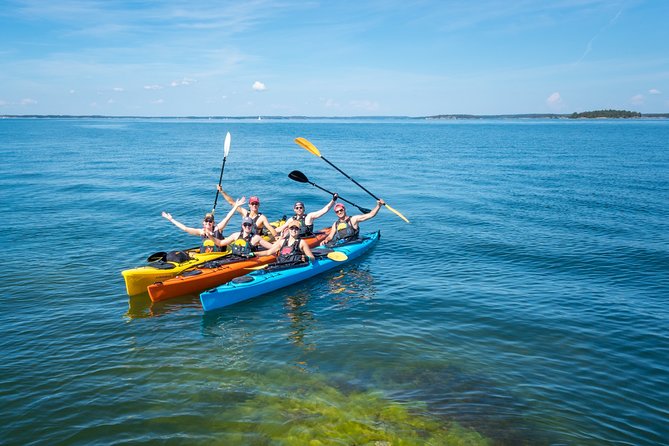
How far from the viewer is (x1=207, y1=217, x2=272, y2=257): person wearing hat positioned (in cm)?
1435

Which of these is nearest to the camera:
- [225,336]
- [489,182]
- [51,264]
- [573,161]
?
[225,336]

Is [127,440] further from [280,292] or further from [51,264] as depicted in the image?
[51,264]

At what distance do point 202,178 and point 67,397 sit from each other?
2944 centimetres

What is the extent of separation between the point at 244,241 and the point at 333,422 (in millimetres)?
7978

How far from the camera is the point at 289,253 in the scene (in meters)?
14.1

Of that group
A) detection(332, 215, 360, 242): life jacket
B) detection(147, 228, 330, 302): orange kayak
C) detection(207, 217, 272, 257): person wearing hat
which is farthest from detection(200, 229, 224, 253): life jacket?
detection(332, 215, 360, 242): life jacket

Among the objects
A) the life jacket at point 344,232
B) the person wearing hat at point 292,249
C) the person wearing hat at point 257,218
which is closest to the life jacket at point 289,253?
the person wearing hat at point 292,249

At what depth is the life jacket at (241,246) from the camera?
14.4 meters

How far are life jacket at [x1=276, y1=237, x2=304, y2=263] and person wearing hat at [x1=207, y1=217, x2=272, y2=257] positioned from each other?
0.88 metres

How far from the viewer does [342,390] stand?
845 cm

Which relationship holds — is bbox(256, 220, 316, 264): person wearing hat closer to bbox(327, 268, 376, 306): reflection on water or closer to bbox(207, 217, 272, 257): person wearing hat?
bbox(207, 217, 272, 257): person wearing hat

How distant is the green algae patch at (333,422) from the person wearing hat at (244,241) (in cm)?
665

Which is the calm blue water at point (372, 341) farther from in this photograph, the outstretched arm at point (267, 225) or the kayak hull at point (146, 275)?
the outstretched arm at point (267, 225)

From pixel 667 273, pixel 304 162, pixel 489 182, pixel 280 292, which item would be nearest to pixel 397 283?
pixel 280 292
